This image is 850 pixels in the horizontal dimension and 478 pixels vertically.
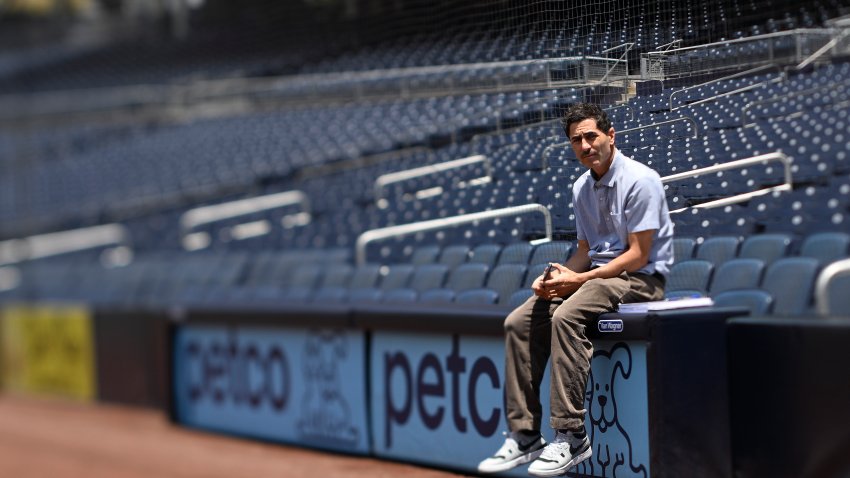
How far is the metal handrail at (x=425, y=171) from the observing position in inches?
286

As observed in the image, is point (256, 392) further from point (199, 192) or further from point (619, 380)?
point (199, 192)

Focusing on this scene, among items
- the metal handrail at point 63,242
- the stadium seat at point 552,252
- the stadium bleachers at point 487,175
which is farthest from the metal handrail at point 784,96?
the metal handrail at point 63,242

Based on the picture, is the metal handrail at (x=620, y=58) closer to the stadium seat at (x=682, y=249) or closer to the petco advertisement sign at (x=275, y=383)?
the stadium seat at (x=682, y=249)

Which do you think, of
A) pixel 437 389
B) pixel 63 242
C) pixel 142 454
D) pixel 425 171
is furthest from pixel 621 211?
pixel 63 242

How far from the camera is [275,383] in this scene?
29.8 ft

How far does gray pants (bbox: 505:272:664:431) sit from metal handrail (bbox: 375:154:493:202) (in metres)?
1.99

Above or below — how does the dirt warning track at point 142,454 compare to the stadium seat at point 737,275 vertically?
below

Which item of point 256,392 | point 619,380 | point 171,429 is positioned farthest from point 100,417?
point 619,380

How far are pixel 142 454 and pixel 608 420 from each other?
5005 millimetres

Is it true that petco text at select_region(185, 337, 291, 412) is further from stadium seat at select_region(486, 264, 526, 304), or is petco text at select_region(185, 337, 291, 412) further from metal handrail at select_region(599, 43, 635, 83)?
metal handrail at select_region(599, 43, 635, 83)

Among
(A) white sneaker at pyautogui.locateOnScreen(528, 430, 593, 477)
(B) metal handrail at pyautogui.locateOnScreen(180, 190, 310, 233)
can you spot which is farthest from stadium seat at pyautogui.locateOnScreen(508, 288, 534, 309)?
(B) metal handrail at pyautogui.locateOnScreen(180, 190, 310, 233)

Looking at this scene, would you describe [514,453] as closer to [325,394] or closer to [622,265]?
[622,265]

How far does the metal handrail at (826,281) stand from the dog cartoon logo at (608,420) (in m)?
1.07

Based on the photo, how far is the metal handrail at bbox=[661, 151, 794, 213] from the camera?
18.0 ft
